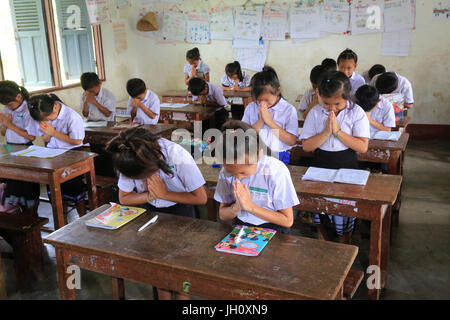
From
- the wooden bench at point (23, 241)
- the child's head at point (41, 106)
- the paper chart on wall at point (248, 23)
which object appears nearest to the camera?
the wooden bench at point (23, 241)

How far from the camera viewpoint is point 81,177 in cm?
343

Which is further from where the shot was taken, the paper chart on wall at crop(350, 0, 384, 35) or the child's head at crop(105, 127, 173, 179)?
the paper chart on wall at crop(350, 0, 384, 35)

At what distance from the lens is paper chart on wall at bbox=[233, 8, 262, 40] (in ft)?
22.0

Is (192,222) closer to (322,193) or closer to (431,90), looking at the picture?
(322,193)

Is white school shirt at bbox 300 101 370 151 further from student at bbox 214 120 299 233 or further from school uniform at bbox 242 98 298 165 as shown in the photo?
student at bbox 214 120 299 233

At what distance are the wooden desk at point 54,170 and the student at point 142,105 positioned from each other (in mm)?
1200

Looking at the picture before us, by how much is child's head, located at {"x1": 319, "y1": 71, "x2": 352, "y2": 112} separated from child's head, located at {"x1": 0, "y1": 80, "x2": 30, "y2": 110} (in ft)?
8.18

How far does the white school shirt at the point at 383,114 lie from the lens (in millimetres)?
3586

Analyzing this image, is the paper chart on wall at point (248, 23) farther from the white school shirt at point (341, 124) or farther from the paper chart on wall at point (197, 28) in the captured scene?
the white school shirt at point (341, 124)

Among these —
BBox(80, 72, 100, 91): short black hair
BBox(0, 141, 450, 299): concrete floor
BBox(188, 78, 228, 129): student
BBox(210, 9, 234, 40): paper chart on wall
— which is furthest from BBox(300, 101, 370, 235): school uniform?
BBox(210, 9, 234, 40): paper chart on wall

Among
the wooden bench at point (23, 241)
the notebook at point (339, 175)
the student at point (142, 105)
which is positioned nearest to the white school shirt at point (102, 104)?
the student at point (142, 105)

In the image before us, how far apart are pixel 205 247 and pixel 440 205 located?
2.93 m

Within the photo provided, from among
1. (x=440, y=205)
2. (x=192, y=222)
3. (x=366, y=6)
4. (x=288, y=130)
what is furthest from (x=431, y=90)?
(x=192, y=222)

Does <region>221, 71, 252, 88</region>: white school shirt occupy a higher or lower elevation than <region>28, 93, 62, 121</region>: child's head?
lower
